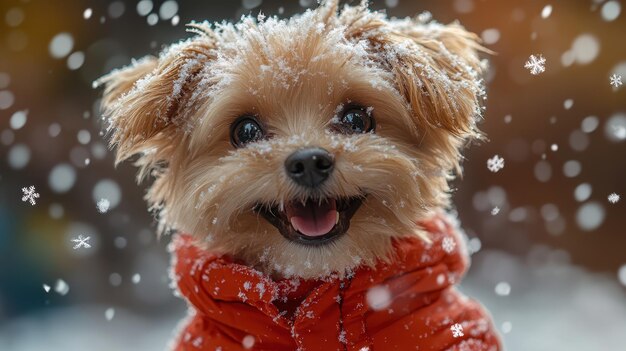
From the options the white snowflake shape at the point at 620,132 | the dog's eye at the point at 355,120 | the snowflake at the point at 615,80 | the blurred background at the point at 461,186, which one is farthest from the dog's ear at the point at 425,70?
the white snowflake shape at the point at 620,132

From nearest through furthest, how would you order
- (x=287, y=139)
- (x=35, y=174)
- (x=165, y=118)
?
(x=287, y=139)
(x=165, y=118)
(x=35, y=174)

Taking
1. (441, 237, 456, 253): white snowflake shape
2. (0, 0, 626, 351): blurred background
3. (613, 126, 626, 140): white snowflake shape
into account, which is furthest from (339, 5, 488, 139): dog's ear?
(613, 126, 626, 140): white snowflake shape

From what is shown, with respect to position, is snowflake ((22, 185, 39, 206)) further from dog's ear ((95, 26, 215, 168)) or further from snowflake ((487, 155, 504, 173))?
snowflake ((487, 155, 504, 173))

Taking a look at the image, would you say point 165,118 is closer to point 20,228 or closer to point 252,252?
point 252,252

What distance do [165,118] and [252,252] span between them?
445 millimetres

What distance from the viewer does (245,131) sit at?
2055 millimetres

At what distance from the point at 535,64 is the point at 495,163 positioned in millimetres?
581

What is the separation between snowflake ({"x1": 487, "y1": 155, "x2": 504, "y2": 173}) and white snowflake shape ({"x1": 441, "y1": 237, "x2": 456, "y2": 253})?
1.70 meters

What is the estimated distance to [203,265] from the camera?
2.13m

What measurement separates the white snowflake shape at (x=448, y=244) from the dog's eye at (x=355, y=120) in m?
0.42

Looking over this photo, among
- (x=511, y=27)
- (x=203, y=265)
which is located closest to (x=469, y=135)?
(x=203, y=265)

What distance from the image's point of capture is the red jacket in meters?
2.05

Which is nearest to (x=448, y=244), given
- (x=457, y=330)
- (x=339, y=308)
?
(x=457, y=330)

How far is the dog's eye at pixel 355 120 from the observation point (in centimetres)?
204
